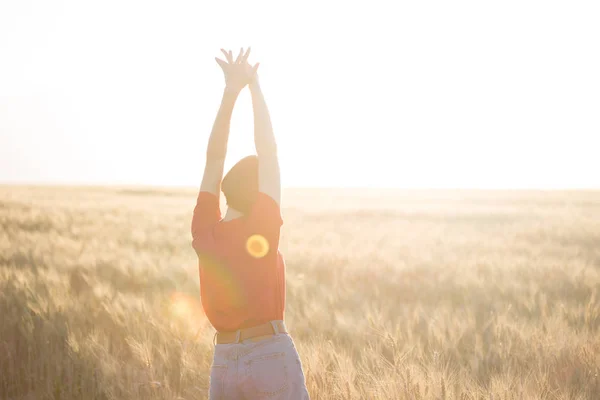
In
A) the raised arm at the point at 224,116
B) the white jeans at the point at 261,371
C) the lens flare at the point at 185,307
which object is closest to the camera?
the white jeans at the point at 261,371

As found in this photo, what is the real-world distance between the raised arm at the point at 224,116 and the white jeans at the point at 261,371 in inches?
25.6

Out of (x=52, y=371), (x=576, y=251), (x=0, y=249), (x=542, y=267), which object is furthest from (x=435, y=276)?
(x=0, y=249)

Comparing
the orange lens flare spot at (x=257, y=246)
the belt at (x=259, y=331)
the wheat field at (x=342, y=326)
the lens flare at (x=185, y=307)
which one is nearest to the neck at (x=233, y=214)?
the orange lens flare spot at (x=257, y=246)

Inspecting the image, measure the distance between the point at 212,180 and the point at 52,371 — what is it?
7.22ft

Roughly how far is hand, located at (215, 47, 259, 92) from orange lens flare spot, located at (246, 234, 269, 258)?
663 mm

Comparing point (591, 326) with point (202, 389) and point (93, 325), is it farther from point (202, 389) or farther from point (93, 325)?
point (93, 325)

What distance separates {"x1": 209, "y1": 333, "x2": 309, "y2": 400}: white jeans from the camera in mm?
1726

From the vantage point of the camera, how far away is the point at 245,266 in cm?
176

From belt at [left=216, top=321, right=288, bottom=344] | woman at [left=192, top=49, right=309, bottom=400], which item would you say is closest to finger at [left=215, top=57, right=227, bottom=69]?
woman at [left=192, top=49, right=309, bottom=400]

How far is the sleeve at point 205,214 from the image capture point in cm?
189

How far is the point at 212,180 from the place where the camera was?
6.45ft

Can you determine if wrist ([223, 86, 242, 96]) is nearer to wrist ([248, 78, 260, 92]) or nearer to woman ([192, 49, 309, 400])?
wrist ([248, 78, 260, 92])

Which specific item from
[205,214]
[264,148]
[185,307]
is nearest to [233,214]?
[205,214]

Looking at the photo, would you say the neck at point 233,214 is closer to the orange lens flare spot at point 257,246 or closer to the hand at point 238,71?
the orange lens flare spot at point 257,246
